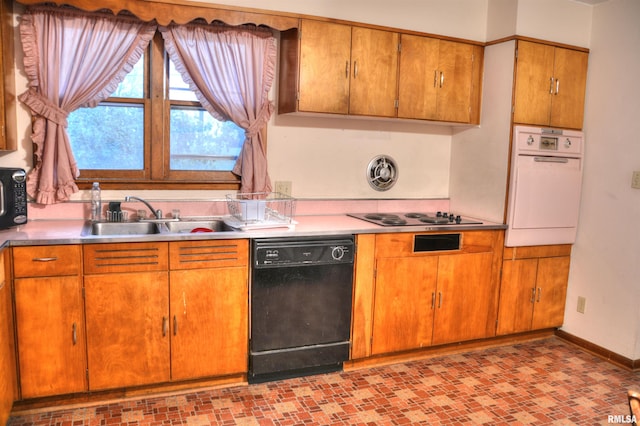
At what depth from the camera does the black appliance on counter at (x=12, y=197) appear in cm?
250

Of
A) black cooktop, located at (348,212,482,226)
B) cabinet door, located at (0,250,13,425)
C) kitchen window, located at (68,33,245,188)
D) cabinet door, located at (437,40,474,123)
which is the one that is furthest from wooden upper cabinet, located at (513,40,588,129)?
cabinet door, located at (0,250,13,425)

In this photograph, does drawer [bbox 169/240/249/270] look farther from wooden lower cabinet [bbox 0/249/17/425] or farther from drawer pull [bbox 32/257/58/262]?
wooden lower cabinet [bbox 0/249/17/425]

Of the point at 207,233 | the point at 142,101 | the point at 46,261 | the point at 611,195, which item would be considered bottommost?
the point at 46,261

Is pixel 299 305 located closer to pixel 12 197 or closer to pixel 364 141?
pixel 364 141

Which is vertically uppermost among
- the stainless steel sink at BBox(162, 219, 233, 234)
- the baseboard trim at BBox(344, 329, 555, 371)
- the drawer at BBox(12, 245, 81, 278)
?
the stainless steel sink at BBox(162, 219, 233, 234)

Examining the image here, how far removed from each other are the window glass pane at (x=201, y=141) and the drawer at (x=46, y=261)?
93 centimetres

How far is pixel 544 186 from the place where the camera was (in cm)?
349

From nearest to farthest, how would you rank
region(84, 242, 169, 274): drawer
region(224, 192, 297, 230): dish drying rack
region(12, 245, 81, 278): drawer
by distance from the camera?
region(12, 245, 81, 278): drawer
region(84, 242, 169, 274): drawer
region(224, 192, 297, 230): dish drying rack

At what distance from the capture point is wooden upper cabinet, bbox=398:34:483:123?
3.38 meters

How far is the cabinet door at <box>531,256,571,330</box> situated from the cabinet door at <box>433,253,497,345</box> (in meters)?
0.42

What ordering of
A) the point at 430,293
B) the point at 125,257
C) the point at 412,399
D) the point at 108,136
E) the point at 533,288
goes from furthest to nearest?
the point at 533,288 → the point at 430,293 → the point at 108,136 → the point at 412,399 → the point at 125,257

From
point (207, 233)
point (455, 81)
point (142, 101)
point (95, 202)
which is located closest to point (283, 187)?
point (207, 233)

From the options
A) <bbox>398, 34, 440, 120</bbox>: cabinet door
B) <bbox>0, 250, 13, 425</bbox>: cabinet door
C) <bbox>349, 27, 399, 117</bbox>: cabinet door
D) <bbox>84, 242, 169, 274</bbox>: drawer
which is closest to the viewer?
<bbox>0, 250, 13, 425</bbox>: cabinet door

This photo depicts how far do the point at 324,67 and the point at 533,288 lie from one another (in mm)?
2139
